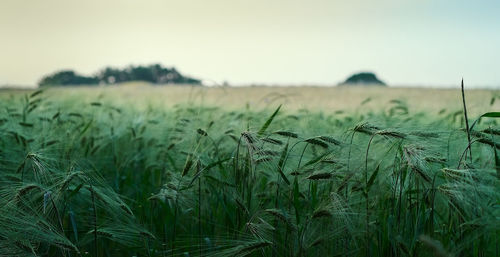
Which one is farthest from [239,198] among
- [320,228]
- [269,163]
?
[320,228]

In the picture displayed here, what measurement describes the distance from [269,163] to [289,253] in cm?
39

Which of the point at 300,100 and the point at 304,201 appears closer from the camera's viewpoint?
the point at 304,201

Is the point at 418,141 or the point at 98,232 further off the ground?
the point at 418,141

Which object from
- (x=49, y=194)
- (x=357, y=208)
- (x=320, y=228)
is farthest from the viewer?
(x=357, y=208)

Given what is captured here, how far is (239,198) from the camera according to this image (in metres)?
2.45

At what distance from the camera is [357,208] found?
2.49m

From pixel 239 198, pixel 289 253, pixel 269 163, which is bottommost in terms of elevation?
pixel 289 253

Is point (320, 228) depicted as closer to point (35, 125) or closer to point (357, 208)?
point (357, 208)

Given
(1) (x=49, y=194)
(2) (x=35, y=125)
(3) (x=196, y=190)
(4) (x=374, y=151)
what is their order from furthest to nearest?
(2) (x=35, y=125) < (3) (x=196, y=190) < (4) (x=374, y=151) < (1) (x=49, y=194)

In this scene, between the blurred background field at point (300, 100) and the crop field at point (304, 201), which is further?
the blurred background field at point (300, 100)

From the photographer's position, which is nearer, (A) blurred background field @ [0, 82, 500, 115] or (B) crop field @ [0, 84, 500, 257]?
(B) crop field @ [0, 84, 500, 257]

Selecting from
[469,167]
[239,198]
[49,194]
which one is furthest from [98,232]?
[469,167]

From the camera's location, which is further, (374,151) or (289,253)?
(374,151)

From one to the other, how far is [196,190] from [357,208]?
908 millimetres
